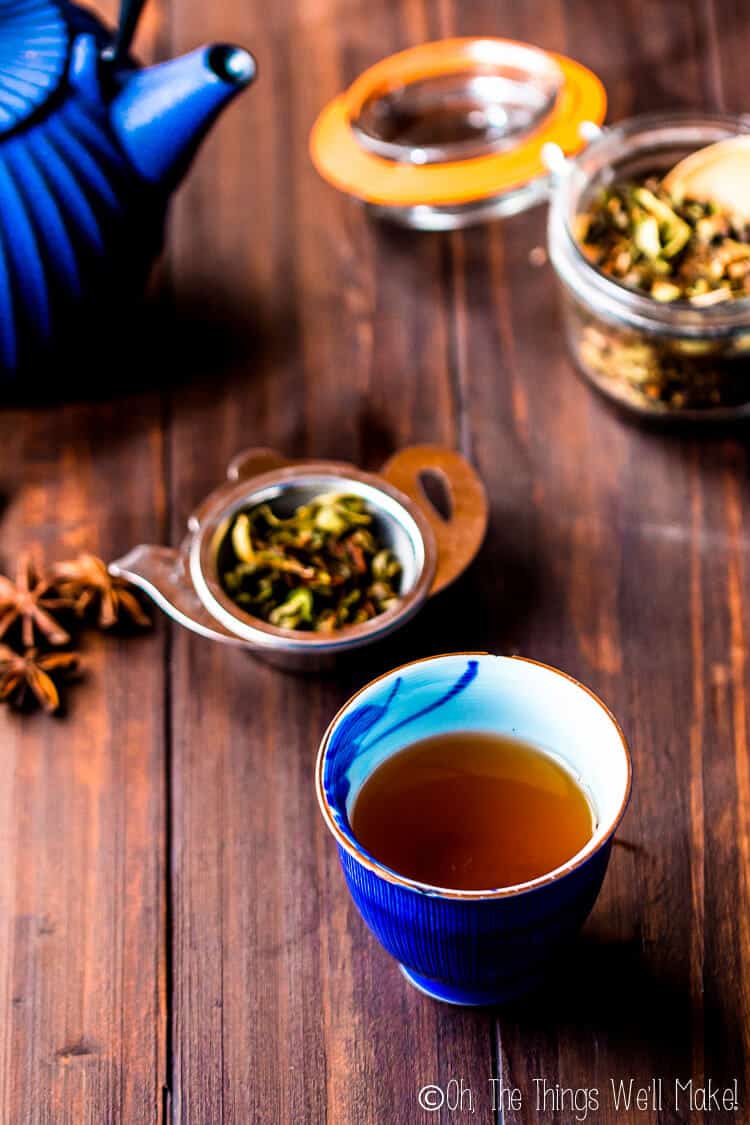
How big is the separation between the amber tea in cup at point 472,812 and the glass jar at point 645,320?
0.43 metres

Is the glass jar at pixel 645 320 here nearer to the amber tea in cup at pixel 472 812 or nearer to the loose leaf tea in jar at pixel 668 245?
the loose leaf tea in jar at pixel 668 245

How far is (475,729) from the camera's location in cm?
82

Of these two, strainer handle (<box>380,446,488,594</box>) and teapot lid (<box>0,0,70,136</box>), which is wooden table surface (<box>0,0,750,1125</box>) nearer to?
strainer handle (<box>380,446,488,594</box>)

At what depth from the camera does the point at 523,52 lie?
139 centimetres

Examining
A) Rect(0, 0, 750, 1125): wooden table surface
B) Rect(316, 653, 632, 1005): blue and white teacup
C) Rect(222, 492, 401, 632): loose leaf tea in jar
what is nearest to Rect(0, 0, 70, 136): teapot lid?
Rect(0, 0, 750, 1125): wooden table surface

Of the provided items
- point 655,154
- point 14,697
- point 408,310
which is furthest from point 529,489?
point 14,697

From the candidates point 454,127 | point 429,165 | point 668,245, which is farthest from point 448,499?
point 454,127

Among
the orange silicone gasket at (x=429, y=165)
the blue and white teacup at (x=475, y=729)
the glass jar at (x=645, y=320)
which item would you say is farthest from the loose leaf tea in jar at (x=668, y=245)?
the blue and white teacup at (x=475, y=729)

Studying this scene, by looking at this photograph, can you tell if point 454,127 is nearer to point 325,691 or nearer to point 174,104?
point 174,104

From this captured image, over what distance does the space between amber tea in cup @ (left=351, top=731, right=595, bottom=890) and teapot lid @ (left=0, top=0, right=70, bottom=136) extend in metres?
0.63

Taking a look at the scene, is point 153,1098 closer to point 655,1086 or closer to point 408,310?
point 655,1086

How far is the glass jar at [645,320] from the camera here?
1.07 meters

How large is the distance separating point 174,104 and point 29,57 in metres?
0.13

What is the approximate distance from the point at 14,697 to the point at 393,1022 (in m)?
0.39
